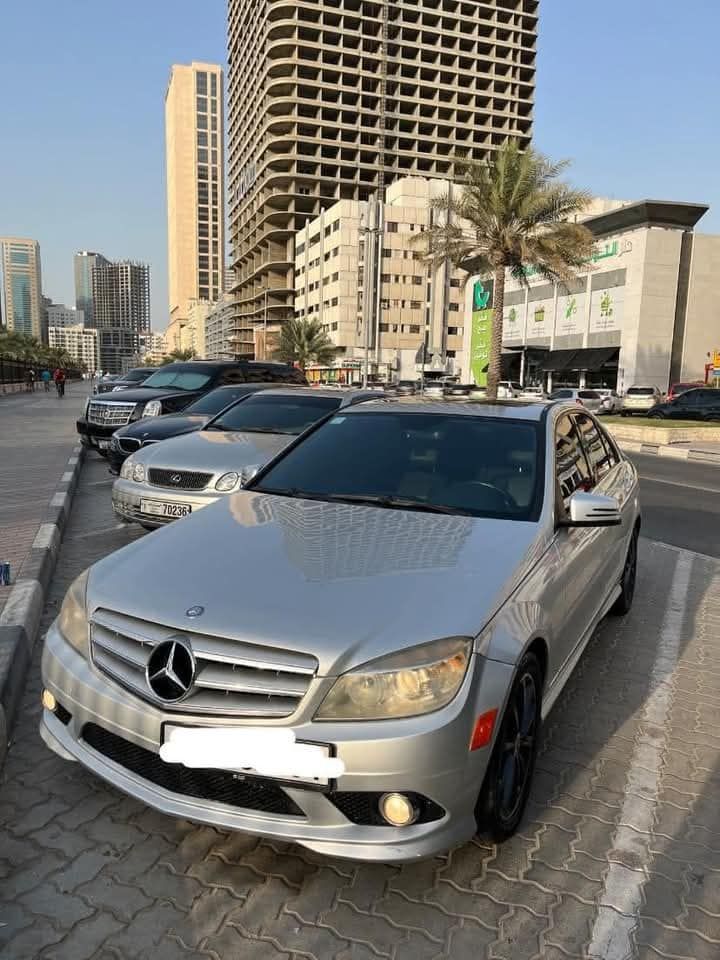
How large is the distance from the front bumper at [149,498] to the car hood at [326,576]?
268cm

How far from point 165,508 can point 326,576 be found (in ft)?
12.5

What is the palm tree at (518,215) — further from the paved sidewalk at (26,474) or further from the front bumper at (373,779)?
the front bumper at (373,779)

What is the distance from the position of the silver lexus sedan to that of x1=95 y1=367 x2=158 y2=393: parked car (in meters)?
12.8

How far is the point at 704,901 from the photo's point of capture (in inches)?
92.6

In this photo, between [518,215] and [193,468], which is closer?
[193,468]

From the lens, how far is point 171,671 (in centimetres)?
221

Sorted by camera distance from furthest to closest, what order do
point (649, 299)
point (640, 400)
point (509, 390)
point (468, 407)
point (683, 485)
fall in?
point (649, 299) → point (509, 390) → point (640, 400) → point (683, 485) → point (468, 407)

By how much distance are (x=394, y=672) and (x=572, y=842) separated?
3.85 ft

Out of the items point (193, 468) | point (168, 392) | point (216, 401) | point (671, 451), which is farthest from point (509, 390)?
point (193, 468)

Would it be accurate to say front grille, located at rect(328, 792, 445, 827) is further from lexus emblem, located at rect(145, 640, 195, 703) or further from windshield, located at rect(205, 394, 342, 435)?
windshield, located at rect(205, 394, 342, 435)

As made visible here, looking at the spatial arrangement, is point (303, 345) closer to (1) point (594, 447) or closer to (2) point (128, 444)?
(2) point (128, 444)

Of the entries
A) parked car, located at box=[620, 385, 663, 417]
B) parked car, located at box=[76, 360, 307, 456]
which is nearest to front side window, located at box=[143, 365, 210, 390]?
parked car, located at box=[76, 360, 307, 456]

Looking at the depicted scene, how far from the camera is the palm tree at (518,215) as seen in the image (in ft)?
79.3

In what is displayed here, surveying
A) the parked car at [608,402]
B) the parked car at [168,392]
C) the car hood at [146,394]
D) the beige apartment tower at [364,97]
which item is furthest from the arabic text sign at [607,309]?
the beige apartment tower at [364,97]
